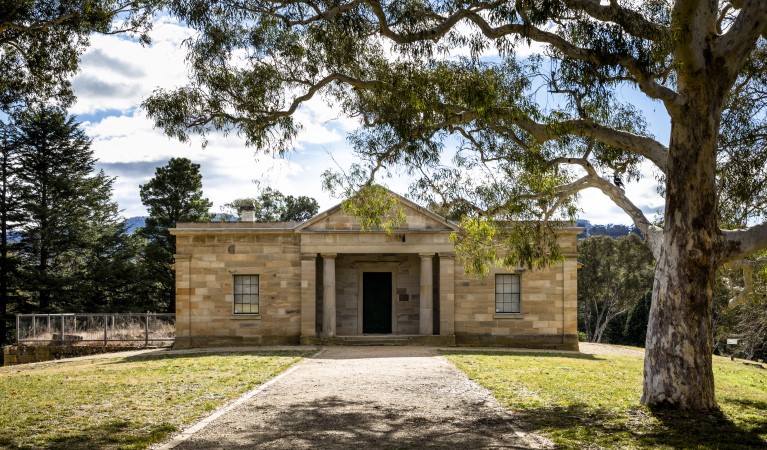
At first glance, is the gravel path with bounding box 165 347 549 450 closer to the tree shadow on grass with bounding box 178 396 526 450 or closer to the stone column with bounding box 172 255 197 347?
the tree shadow on grass with bounding box 178 396 526 450

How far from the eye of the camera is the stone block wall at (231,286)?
2414cm

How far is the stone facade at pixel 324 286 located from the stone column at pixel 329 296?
0.03 m

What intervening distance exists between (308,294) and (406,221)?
4.04 m

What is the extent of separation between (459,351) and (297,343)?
19.5 ft

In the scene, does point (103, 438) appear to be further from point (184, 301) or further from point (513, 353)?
point (184, 301)

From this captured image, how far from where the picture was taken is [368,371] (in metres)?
15.2

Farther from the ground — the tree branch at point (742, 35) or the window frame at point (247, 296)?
the tree branch at point (742, 35)

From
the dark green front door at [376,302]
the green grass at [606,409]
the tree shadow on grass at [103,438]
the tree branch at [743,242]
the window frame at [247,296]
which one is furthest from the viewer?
the dark green front door at [376,302]

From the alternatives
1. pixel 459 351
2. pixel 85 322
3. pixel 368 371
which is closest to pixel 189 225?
pixel 85 322

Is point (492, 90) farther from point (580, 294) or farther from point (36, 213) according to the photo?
point (580, 294)

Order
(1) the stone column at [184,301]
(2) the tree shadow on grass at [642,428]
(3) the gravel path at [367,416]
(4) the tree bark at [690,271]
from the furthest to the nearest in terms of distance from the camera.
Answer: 1. (1) the stone column at [184,301]
2. (4) the tree bark at [690,271]
3. (2) the tree shadow on grass at [642,428]
4. (3) the gravel path at [367,416]

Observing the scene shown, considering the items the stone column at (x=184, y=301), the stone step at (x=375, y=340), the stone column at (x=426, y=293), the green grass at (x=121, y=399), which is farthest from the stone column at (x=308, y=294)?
the green grass at (x=121, y=399)

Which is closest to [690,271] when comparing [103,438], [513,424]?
[513,424]

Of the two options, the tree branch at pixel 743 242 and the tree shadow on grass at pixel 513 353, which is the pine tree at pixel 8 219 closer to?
the tree shadow on grass at pixel 513 353
